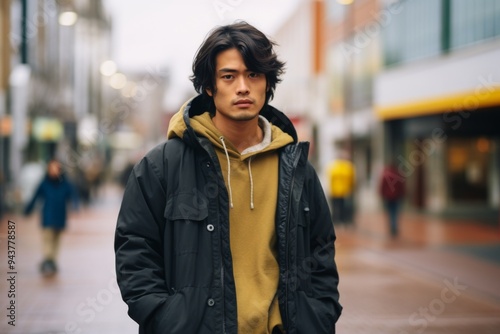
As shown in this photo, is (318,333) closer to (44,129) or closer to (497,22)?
(497,22)

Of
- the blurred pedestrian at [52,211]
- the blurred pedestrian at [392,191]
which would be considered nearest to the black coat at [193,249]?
the blurred pedestrian at [52,211]

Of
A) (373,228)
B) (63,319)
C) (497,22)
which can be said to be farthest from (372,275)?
(497,22)

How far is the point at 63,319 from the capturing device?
8695 millimetres

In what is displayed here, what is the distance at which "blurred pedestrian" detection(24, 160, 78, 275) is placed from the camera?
12633 millimetres

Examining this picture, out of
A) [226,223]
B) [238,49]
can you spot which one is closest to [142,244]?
[226,223]

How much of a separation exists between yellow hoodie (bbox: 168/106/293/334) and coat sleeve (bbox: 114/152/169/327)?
0.74 ft

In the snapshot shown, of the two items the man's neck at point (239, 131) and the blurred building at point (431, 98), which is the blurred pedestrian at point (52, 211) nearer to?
the man's neck at point (239, 131)

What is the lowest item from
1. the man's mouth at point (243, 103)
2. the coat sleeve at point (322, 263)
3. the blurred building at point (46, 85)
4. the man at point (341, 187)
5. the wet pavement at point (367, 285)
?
the wet pavement at point (367, 285)

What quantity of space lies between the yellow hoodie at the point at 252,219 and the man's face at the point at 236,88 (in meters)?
0.11

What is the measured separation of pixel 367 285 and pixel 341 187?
9744 mm

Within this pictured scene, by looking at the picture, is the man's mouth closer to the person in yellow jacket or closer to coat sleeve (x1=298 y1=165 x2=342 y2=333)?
coat sleeve (x1=298 y1=165 x2=342 y2=333)

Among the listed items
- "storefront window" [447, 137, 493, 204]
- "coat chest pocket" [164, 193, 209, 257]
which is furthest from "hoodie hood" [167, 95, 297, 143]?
"storefront window" [447, 137, 493, 204]

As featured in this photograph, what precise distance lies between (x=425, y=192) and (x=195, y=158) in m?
26.9

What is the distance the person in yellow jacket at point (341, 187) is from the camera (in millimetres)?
21375
